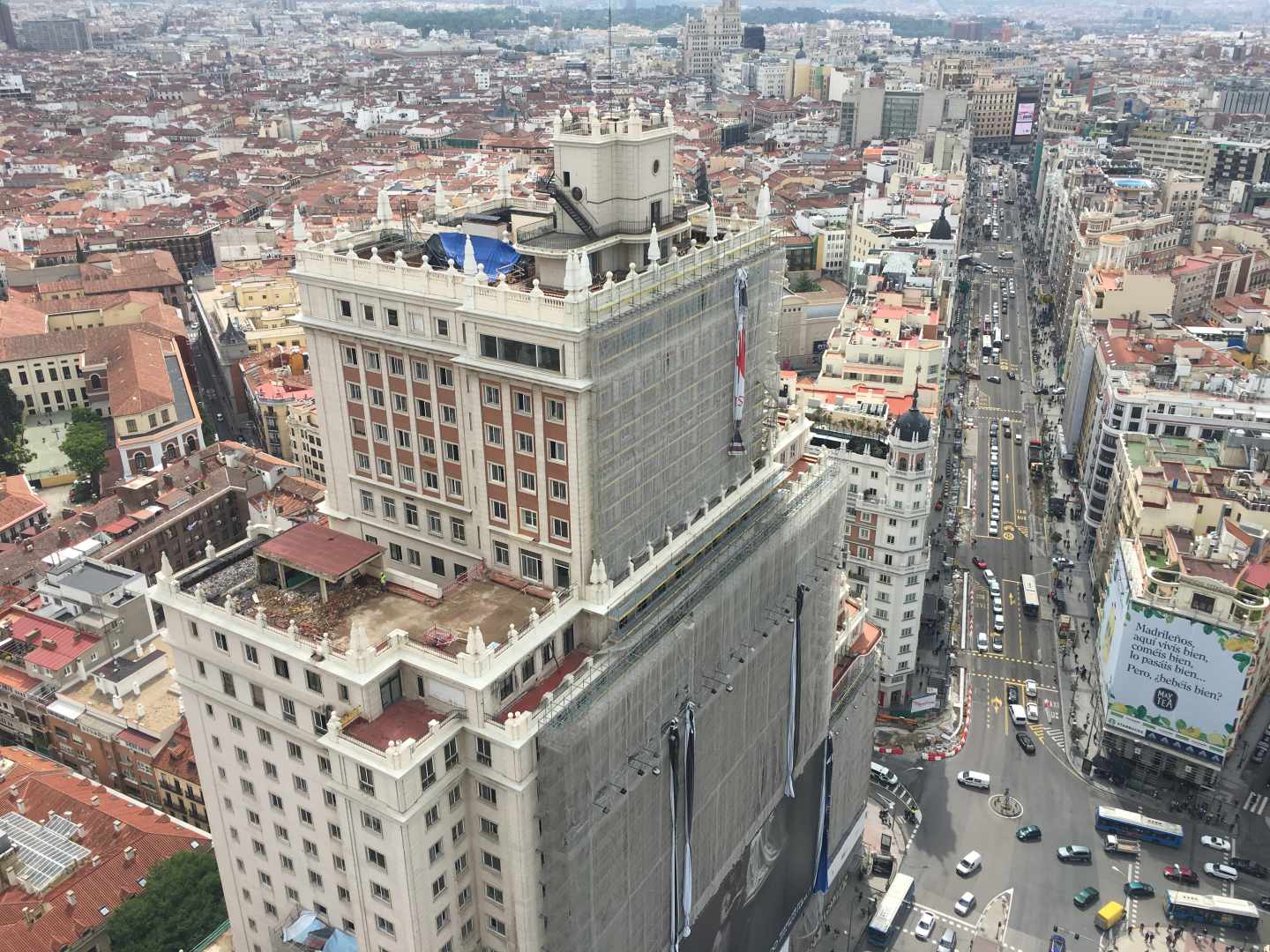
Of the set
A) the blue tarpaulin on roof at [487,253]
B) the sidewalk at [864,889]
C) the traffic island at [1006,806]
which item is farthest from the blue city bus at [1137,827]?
the blue tarpaulin on roof at [487,253]

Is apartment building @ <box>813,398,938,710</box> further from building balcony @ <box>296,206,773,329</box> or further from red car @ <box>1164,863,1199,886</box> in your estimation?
building balcony @ <box>296,206,773,329</box>

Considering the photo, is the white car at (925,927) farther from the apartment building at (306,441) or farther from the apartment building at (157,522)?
the apartment building at (306,441)

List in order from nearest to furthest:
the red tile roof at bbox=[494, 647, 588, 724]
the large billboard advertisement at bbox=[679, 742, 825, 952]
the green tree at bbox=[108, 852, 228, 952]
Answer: the red tile roof at bbox=[494, 647, 588, 724] → the large billboard advertisement at bbox=[679, 742, 825, 952] → the green tree at bbox=[108, 852, 228, 952]

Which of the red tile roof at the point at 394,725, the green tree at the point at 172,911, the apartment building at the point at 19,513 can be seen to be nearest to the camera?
the red tile roof at the point at 394,725

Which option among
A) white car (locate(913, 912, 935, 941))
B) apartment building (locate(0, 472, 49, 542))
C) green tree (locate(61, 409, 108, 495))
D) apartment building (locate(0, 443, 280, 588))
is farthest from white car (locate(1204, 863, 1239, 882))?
green tree (locate(61, 409, 108, 495))

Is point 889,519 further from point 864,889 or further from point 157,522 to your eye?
point 157,522

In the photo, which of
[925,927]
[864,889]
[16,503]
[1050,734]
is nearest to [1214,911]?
[925,927]
